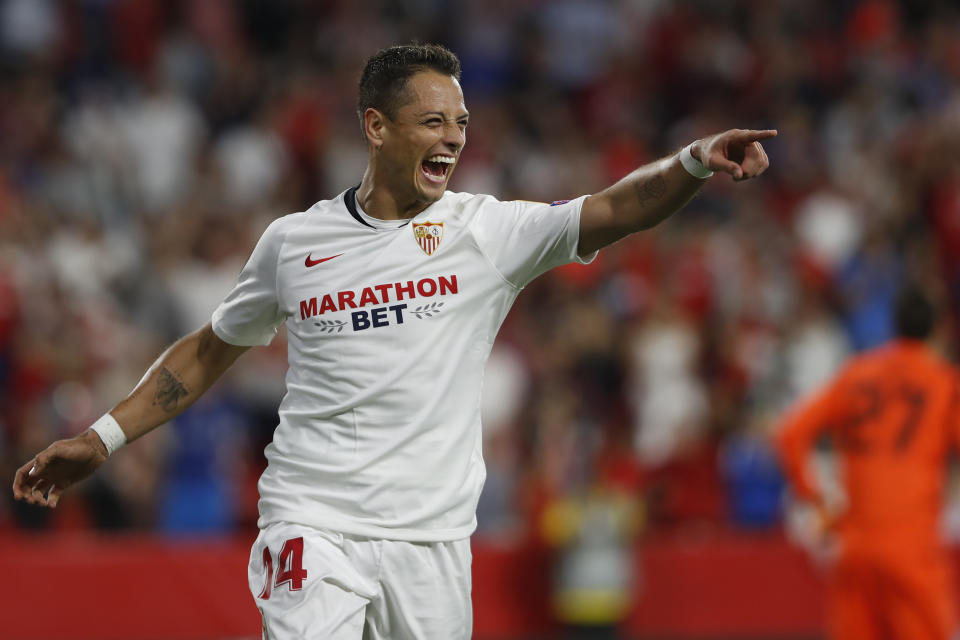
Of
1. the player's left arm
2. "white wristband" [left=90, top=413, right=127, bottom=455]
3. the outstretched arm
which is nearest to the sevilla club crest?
the player's left arm

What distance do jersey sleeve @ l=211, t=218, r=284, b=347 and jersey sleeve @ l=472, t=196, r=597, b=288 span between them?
0.67 metres

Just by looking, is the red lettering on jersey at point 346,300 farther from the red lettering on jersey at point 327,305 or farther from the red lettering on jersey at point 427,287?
the red lettering on jersey at point 427,287

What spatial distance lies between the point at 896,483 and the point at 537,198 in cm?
667

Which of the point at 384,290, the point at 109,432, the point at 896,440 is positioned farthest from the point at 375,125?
the point at 896,440

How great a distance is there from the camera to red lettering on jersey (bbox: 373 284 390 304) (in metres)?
4.44

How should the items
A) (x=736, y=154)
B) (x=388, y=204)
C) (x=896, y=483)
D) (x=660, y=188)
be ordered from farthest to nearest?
1. (x=896, y=483)
2. (x=388, y=204)
3. (x=660, y=188)
4. (x=736, y=154)

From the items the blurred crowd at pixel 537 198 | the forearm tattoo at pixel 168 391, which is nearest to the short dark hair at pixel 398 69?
the forearm tattoo at pixel 168 391

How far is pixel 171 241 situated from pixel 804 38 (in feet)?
22.9

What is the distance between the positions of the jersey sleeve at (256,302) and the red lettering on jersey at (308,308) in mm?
154

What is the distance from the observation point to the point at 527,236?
4410mm

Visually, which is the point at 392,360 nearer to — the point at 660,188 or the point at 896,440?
the point at 660,188

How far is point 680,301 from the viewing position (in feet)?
39.8

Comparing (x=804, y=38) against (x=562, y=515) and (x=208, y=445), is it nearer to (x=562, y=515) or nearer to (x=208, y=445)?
(x=562, y=515)

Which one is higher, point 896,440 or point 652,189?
point 652,189
